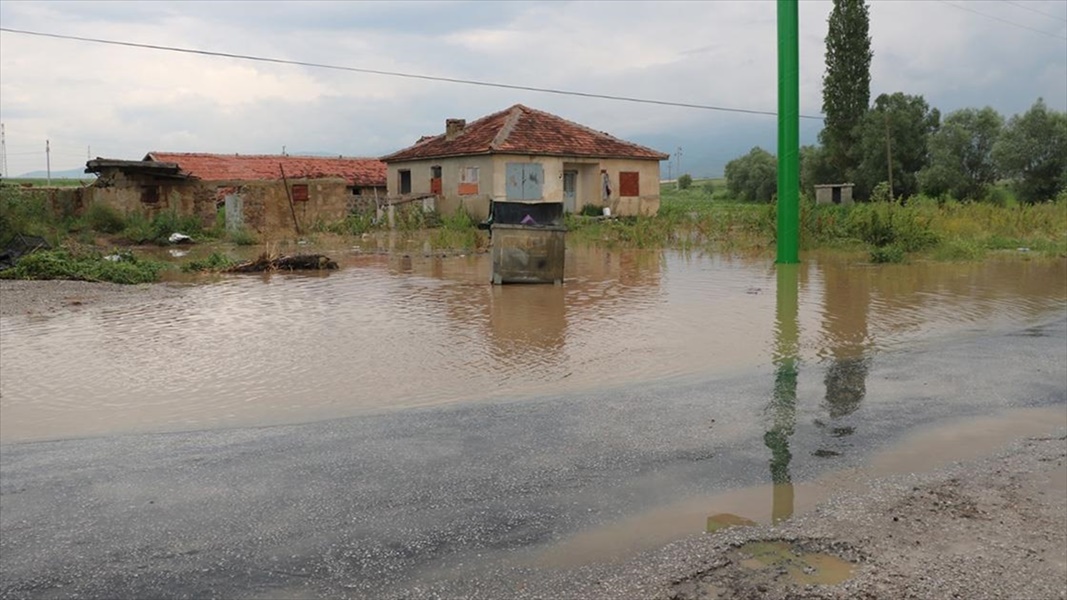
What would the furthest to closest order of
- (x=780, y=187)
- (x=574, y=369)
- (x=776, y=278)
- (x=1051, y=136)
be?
(x=1051, y=136), (x=780, y=187), (x=776, y=278), (x=574, y=369)

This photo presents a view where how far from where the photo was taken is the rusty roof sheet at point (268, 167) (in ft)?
131

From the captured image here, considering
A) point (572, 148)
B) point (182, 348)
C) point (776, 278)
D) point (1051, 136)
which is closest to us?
point (182, 348)

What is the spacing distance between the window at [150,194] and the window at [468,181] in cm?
1027

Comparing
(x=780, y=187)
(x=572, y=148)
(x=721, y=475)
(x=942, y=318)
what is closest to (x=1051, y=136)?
(x=572, y=148)

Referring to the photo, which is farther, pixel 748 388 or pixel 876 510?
pixel 748 388

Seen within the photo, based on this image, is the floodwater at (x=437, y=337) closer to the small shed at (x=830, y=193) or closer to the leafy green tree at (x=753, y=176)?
the small shed at (x=830, y=193)

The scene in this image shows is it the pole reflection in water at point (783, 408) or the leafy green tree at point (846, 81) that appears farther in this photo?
the leafy green tree at point (846, 81)

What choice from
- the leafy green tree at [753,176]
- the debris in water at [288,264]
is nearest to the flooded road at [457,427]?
the debris in water at [288,264]

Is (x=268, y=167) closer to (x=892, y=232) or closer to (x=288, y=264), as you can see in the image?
(x=288, y=264)

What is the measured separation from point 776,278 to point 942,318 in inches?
171

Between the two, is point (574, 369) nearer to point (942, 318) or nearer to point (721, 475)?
point (721, 475)

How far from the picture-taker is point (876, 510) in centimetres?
458

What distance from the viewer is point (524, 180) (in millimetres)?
31375

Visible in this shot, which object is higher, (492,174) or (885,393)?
(492,174)
